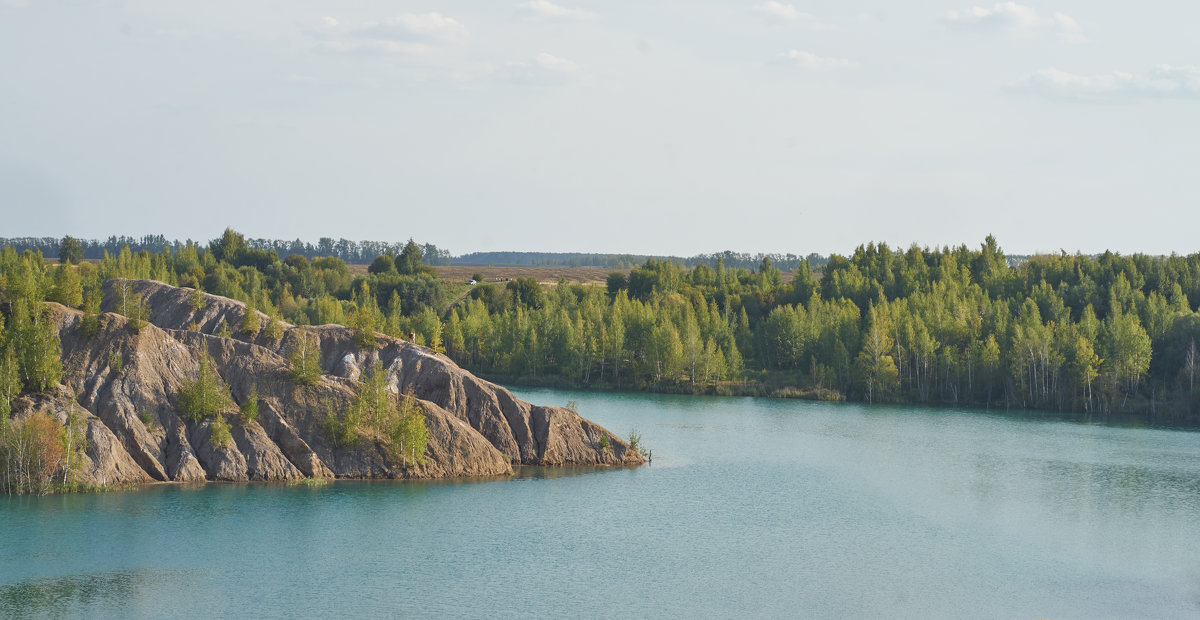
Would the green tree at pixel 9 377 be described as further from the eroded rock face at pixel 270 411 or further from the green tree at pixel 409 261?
the green tree at pixel 409 261

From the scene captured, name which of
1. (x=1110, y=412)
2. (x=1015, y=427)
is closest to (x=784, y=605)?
(x=1015, y=427)

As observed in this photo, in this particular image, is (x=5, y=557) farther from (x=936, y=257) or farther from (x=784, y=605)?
(x=936, y=257)

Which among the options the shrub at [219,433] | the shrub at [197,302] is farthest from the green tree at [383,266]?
the shrub at [219,433]

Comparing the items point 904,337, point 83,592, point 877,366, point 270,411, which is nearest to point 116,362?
point 270,411

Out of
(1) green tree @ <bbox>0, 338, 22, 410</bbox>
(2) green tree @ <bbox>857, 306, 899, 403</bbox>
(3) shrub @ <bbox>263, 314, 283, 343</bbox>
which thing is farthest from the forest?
(1) green tree @ <bbox>0, 338, 22, 410</bbox>

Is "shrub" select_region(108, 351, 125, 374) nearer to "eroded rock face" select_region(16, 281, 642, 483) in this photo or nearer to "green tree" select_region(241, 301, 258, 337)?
"eroded rock face" select_region(16, 281, 642, 483)

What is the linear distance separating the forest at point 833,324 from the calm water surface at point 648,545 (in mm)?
28375

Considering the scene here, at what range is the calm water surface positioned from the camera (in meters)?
44.2

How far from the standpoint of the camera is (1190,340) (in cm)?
11369

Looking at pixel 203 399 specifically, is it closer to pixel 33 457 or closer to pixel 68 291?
pixel 33 457

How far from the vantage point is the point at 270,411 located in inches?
2456

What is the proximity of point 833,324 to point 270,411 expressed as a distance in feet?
287

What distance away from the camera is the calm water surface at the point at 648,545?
4419 cm

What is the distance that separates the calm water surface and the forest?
93.1ft
